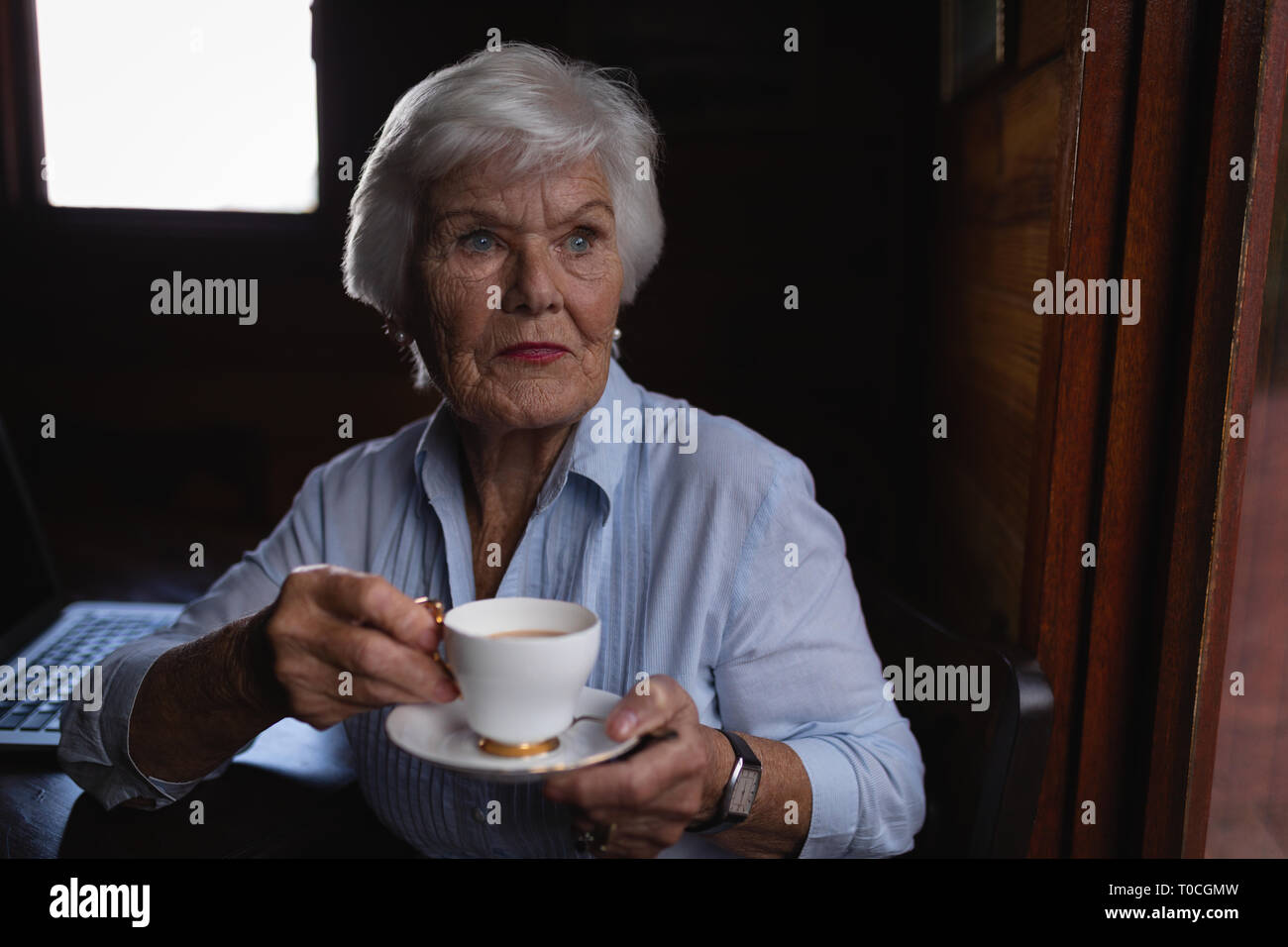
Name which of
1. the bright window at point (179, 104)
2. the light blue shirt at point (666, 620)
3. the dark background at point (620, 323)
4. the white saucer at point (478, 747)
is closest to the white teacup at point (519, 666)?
the white saucer at point (478, 747)

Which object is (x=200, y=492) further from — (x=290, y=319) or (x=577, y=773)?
(x=577, y=773)

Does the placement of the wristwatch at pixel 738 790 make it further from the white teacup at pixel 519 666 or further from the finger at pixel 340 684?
the finger at pixel 340 684

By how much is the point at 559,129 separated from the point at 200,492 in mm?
2466

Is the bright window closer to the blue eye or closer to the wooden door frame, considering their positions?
the blue eye

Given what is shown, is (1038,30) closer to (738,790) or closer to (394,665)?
(738,790)

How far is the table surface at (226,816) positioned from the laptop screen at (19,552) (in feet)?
1.67

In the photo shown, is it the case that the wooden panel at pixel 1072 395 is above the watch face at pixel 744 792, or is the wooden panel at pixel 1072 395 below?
above

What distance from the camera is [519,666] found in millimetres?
891

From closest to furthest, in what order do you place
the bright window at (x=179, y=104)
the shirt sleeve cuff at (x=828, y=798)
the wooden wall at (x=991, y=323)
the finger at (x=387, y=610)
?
the finger at (x=387, y=610) < the shirt sleeve cuff at (x=828, y=798) < the wooden wall at (x=991, y=323) < the bright window at (x=179, y=104)

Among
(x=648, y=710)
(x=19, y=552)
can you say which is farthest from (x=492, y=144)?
(x=19, y=552)

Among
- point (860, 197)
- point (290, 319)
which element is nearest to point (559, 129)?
point (860, 197)

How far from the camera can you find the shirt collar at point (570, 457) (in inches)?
55.2

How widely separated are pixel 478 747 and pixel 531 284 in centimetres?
62

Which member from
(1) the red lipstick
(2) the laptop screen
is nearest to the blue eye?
(1) the red lipstick
